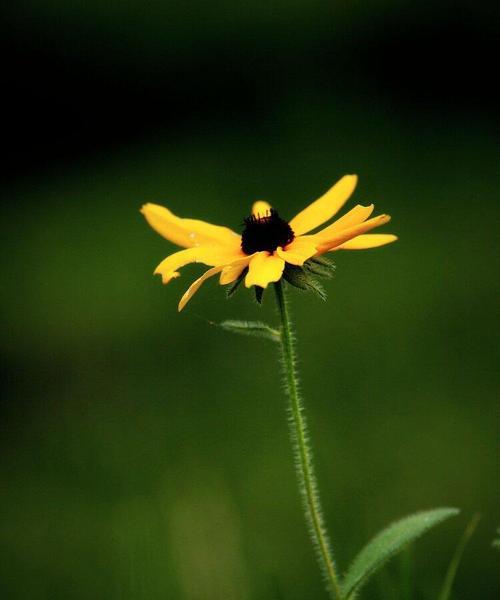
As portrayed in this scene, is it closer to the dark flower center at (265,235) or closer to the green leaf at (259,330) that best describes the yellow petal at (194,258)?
the dark flower center at (265,235)

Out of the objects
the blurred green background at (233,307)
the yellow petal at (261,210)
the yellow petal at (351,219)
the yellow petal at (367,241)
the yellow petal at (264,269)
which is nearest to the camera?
the yellow petal at (264,269)

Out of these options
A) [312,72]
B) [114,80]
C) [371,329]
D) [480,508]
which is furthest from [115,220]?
[480,508]

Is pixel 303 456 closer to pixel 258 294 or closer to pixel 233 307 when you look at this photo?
pixel 258 294

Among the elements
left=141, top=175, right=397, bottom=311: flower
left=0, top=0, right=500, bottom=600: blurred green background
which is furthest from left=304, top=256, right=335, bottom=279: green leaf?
left=0, top=0, right=500, bottom=600: blurred green background

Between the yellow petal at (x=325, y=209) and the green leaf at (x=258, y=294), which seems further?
the yellow petal at (x=325, y=209)

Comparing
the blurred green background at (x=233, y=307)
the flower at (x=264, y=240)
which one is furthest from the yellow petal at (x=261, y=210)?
the blurred green background at (x=233, y=307)

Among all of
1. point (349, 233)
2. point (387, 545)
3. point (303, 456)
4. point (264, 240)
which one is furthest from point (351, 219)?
point (387, 545)

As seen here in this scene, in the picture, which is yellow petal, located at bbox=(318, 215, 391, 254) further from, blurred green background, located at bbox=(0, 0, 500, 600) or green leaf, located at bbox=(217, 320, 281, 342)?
blurred green background, located at bbox=(0, 0, 500, 600)
